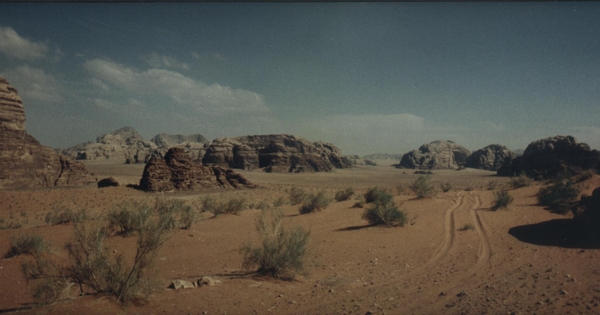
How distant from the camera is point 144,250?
4742mm

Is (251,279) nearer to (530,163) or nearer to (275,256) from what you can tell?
(275,256)

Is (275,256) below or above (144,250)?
below

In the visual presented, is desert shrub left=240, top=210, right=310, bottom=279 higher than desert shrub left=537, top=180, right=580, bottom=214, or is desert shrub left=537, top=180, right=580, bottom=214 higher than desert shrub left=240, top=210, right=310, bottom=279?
desert shrub left=537, top=180, right=580, bottom=214

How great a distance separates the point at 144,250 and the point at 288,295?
8.58 feet

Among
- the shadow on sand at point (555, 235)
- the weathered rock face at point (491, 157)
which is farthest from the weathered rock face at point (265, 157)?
the shadow on sand at point (555, 235)

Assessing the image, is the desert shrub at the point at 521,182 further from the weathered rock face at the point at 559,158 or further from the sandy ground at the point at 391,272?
the weathered rock face at the point at 559,158

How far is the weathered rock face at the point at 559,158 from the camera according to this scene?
4119 centimetres

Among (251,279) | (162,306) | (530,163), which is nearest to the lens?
(162,306)

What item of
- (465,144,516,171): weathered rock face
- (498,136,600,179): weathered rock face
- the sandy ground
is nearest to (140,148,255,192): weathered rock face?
the sandy ground

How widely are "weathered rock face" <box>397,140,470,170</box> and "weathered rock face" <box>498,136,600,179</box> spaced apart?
5476 centimetres

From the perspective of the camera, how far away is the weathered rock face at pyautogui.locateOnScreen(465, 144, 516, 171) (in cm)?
9494

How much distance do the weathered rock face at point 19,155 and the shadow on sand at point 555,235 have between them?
35698 mm

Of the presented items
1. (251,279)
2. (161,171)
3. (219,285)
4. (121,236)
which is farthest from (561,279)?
(161,171)

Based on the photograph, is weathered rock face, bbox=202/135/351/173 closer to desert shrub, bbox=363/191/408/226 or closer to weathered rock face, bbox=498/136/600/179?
weathered rock face, bbox=498/136/600/179
